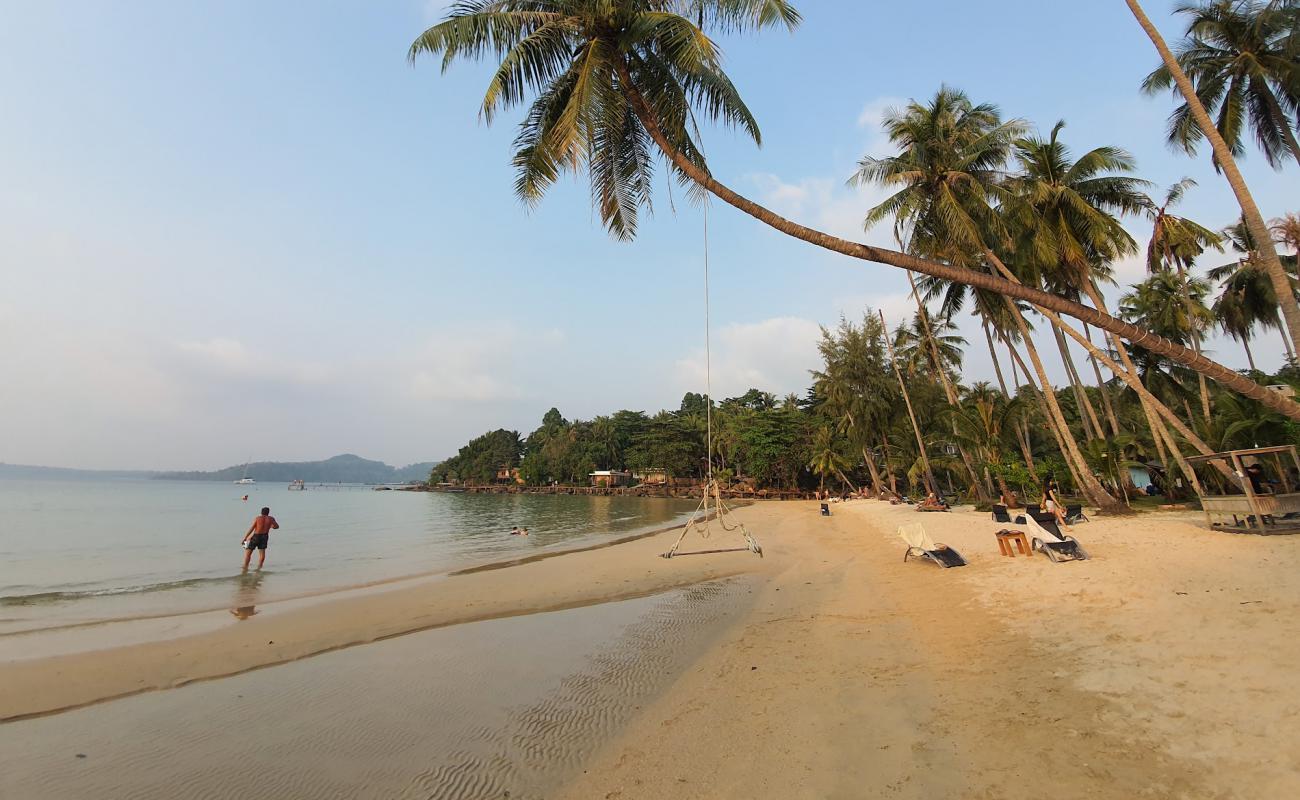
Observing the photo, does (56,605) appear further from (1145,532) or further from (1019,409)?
(1019,409)

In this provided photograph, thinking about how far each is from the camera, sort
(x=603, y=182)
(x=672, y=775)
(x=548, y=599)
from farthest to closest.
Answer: (x=603, y=182) → (x=548, y=599) → (x=672, y=775)

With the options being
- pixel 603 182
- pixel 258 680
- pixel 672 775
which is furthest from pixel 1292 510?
pixel 258 680

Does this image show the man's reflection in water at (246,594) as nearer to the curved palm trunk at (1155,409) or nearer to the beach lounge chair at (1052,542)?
the beach lounge chair at (1052,542)

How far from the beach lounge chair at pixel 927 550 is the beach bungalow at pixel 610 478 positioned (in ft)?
220

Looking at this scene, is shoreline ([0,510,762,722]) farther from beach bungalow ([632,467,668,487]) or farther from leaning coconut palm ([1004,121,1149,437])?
beach bungalow ([632,467,668,487])

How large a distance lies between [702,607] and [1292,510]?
1147 cm

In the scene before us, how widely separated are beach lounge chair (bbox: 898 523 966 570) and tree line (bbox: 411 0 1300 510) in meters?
5.00

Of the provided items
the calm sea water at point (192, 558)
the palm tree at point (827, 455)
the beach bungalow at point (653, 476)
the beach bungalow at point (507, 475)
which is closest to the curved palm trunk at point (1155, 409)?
the calm sea water at point (192, 558)

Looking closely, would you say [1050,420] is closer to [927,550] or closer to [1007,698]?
[927,550]

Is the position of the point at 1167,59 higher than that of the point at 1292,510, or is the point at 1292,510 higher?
the point at 1167,59

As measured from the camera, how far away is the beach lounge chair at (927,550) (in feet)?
33.0

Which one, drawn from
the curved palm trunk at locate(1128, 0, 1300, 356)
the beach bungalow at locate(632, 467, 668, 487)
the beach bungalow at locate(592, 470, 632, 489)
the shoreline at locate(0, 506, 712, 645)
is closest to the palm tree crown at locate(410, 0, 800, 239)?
the curved palm trunk at locate(1128, 0, 1300, 356)

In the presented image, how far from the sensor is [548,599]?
31.7ft

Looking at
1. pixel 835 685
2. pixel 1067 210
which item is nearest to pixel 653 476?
pixel 1067 210
